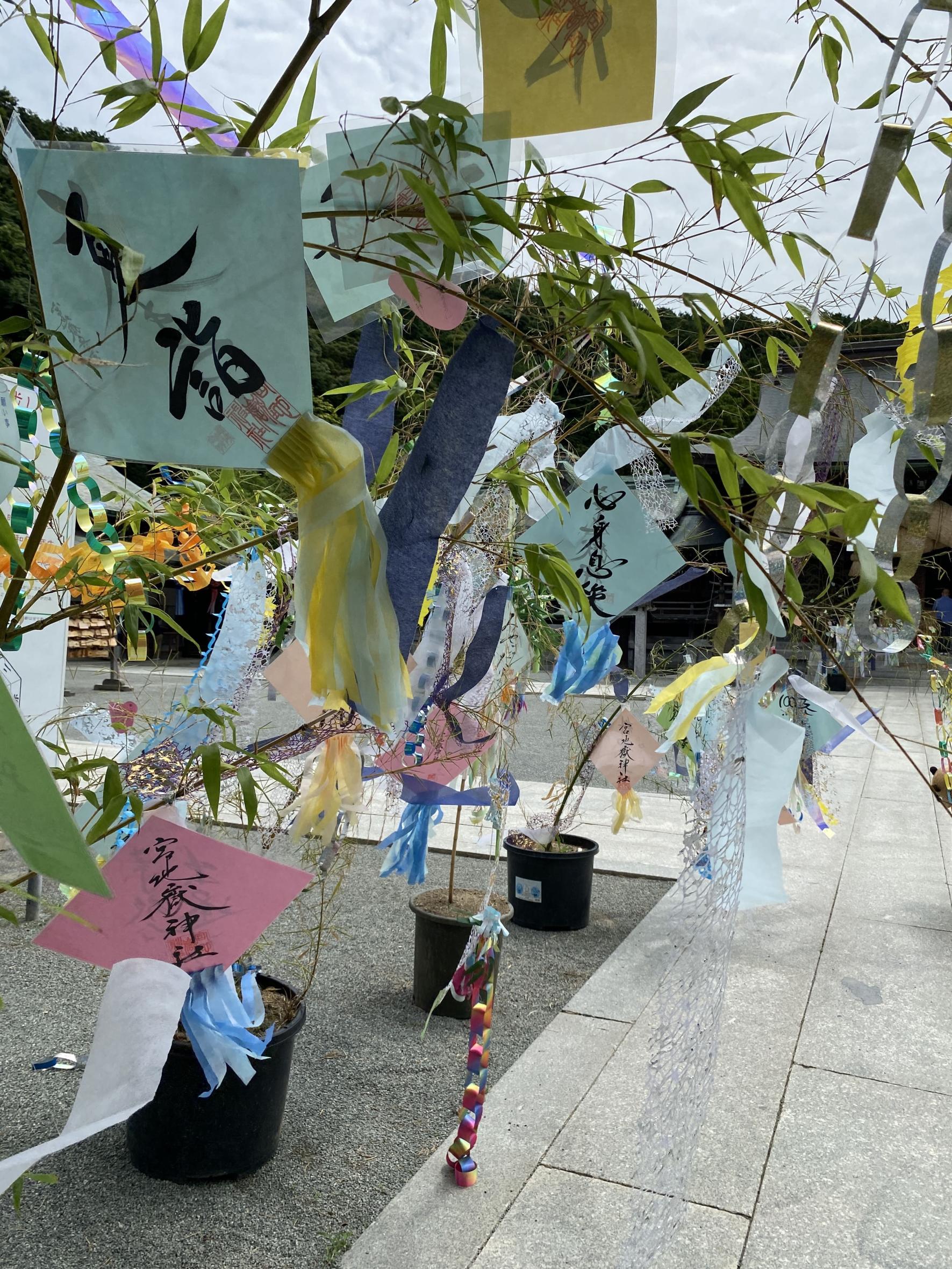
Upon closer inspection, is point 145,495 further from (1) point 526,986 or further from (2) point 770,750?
(1) point 526,986

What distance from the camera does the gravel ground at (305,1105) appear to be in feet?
5.86

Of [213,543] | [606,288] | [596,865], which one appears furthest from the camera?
[596,865]

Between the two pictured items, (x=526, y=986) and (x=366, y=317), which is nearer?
(x=366, y=317)

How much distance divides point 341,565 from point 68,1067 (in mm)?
2319

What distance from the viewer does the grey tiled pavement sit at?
176 centimetres

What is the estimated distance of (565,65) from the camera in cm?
57

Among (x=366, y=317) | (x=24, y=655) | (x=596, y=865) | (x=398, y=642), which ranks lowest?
(x=596, y=865)

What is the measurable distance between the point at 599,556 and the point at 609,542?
0.03 metres

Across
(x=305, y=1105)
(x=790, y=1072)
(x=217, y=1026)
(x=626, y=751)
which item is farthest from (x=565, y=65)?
(x=626, y=751)

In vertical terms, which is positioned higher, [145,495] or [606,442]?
[606,442]

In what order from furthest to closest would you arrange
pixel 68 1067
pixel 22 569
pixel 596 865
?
pixel 596 865
pixel 68 1067
pixel 22 569

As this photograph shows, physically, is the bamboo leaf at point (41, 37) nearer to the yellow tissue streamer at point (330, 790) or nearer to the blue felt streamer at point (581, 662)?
the yellow tissue streamer at point (330, 790)

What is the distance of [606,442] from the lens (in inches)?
66.2

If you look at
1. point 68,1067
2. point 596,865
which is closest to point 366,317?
point 68,1067
